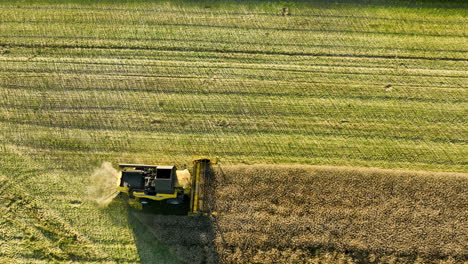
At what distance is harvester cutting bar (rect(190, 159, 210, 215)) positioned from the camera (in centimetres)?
1085

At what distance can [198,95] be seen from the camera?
12445 millimetres

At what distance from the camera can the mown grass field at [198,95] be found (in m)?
11.6

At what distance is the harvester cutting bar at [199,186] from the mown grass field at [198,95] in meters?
0.77

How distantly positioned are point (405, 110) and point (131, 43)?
11.8 meters

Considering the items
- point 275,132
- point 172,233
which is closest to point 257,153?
point 275,132

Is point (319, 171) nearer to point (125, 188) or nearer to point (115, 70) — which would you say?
point (125, 188)

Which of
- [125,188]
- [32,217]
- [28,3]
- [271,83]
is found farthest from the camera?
[28,3]

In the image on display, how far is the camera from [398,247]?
427 inches

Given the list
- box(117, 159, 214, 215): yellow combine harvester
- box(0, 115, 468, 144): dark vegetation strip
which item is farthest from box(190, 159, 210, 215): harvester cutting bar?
box(0, 115, 468, 144): dark vegetation strip

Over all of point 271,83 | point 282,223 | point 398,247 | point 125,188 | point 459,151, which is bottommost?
point 398,247

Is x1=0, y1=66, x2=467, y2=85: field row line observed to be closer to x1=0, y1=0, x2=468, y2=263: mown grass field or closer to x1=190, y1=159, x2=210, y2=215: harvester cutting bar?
x1=0, y1=0, x2=468, y2=263: mown grass field

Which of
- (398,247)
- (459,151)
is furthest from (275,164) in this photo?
(459,151)

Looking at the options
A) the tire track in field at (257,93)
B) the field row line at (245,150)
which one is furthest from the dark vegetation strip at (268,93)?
the field row line at (245,150)

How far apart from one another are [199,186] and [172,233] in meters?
2.01
